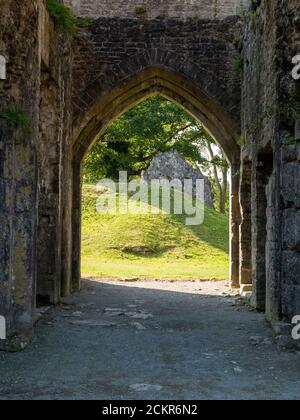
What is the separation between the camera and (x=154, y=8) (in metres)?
11.3

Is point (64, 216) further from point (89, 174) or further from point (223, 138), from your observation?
point (89, 174)

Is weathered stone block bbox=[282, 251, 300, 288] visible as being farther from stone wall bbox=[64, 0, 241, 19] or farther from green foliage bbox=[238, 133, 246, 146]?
stone wall bbox=[64, 0, 241, 19]

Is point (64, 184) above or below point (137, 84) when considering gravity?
below

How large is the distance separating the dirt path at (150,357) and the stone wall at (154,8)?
6.08 meters

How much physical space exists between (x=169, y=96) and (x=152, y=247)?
6.40 meters

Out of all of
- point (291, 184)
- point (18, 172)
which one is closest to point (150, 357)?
point (18, 172)

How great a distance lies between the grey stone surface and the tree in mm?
503

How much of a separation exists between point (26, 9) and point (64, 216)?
14.9 ft

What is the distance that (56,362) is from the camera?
522 centimetres

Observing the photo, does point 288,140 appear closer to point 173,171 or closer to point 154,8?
point 154,8

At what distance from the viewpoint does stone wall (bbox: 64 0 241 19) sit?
11.3 m

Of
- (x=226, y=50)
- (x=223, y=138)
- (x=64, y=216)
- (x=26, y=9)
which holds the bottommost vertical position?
(x=64, y=216)

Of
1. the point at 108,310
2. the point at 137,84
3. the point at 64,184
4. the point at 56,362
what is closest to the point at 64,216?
the point at 64,184

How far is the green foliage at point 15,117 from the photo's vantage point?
222 inches
